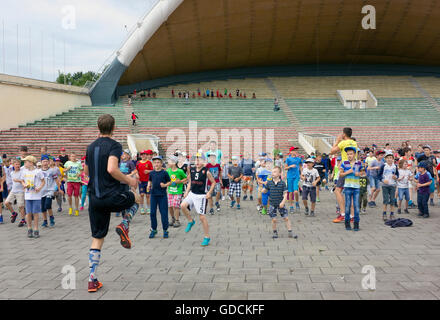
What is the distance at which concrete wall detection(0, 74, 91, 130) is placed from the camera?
23.3 meters

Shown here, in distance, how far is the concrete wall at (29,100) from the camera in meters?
23.3

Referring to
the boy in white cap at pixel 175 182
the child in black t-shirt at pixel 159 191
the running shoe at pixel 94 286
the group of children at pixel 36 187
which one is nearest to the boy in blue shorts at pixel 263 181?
the boy in white cap at pixel 175 182

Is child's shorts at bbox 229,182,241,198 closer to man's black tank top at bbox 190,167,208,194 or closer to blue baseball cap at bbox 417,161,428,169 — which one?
man's black tank top at bbox 190,167,208,194

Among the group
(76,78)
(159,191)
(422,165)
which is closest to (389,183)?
(422,165)

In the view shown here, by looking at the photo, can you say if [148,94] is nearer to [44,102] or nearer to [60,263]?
[44,102]

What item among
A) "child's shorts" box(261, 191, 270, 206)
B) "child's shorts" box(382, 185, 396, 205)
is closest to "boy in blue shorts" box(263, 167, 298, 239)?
"child's shorts" box(261, 191, 270, 206)

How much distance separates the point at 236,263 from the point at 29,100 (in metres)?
24.7

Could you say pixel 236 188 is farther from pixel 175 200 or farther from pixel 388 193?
pixel 388 193

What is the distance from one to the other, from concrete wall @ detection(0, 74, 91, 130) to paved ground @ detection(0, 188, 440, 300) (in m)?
17.4

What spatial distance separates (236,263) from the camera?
5891 millimetres

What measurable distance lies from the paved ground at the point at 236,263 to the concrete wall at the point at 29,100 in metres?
17.4

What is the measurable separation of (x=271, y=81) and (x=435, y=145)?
22.4 meters

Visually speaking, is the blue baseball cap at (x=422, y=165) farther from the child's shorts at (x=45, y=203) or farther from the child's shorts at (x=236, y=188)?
the child's shorts at (x=45, y=203)
